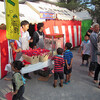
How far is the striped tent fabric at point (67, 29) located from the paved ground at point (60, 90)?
10.6ft

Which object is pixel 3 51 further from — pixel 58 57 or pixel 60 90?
pixel 60 90

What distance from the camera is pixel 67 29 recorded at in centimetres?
809

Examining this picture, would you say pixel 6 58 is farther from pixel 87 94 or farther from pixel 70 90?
pixel 87 94

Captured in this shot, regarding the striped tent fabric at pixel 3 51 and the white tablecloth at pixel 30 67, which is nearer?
the white tablecloth at pixel 30 67

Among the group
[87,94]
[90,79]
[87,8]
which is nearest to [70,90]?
[87,94]

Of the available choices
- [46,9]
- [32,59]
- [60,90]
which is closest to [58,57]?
[32,59]

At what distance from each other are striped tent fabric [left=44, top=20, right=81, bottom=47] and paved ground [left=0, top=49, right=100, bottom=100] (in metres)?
3.22

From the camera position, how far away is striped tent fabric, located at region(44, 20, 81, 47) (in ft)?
22.1

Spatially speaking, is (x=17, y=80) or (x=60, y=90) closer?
(x=17, y=80)

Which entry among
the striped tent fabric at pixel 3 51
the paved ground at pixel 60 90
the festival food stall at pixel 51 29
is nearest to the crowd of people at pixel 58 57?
the paved ground at pixel 60 90

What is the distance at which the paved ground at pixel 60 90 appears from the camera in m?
3.19

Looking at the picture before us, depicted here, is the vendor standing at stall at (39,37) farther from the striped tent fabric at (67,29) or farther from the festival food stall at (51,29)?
the striped tent fabric at (67,29)

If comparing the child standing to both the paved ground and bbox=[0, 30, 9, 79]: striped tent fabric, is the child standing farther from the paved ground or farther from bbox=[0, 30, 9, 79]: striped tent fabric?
bbox=[0, 30, 9, 79]: striped tent fabric

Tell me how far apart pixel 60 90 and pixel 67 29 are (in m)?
5.27
